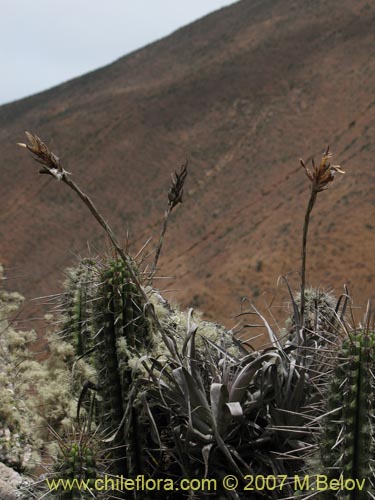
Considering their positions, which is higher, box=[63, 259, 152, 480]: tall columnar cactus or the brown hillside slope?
the brown hillside slope

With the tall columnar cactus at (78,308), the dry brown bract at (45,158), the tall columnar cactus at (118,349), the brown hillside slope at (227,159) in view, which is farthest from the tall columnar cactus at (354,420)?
the brown hillside slope at (227,159)

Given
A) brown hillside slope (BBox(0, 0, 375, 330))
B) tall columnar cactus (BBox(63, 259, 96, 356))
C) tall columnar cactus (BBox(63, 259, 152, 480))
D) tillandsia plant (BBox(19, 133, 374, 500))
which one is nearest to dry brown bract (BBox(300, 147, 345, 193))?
tillandsia plant (BBox(19, 133, 374, 500))

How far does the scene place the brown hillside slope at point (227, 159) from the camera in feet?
77.2

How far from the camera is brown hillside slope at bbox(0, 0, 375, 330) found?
23.5 m

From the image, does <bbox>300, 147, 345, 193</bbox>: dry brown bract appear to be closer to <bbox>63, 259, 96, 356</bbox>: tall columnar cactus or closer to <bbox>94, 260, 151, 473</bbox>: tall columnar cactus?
<bbox>94, 260, 151, 473</bbox>: tall columnar cactus

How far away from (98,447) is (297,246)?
70.3 ft

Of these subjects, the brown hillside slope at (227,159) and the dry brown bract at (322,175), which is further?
the brown hillside slope at (227,159)

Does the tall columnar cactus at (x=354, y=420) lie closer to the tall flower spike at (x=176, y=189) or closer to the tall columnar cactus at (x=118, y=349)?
the tall columnar cactus at (x=118, y=349)

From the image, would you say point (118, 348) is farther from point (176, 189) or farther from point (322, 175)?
point (322, 175)

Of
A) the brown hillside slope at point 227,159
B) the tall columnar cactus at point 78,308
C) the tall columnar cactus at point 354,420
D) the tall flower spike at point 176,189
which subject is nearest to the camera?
the tall columnar cactus at point 354,420

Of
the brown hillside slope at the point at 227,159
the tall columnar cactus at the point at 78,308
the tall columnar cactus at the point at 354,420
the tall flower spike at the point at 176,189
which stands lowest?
the tall columnar cactus at the point at 354,420

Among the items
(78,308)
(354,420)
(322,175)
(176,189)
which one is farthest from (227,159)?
(354,420)

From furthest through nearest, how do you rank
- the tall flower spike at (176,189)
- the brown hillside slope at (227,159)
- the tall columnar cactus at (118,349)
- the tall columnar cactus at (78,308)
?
the brown hillside slope at (227,159), the tall columnar cactus at (78,308), the tall flower spike at (176,189), the tall columnar cactus at (118,349)

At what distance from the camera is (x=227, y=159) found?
114 feet
